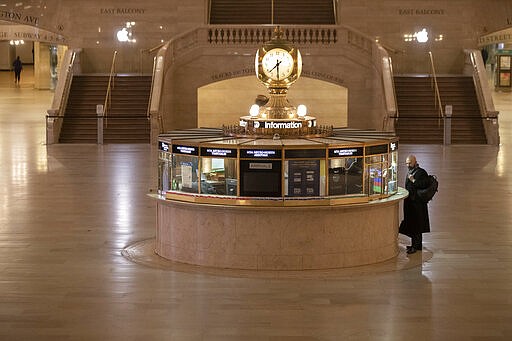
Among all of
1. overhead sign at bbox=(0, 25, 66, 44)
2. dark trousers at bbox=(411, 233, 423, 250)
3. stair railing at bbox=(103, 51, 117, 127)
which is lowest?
dark trousers at bbox=(411, 233, 423, 250)

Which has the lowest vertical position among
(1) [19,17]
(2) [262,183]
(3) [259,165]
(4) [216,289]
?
(4) [216,289]

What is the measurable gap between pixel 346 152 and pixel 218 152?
153 centimetres

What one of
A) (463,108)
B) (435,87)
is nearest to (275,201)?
(463,108)

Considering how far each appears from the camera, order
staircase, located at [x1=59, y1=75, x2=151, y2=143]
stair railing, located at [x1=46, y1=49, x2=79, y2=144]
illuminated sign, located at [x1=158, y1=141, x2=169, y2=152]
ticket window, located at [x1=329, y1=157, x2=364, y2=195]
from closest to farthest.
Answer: ticket window, located at [x1=329, y1=157, x2=364, y2=195] < illuminated sign, located at [x1=158, y1=141, x2=169, y2=152] < stair railing, located at [x1=46, y1=49, x2=79, y2=144] < staircase, located at [x1=59, y1=75, x2=151, y2=143]

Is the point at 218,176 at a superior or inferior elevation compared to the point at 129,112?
inferior

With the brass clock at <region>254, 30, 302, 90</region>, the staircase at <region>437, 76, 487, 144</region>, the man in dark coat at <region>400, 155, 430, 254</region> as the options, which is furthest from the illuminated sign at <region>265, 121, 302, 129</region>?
the staircase at <region>437, 76, 487, 144</region>

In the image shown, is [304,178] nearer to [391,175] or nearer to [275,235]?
[275,235]

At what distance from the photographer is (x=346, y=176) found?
13312mm

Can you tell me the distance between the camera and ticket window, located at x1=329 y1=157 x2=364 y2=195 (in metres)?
13.2

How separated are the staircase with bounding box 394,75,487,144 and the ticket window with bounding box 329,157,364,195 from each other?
17.4 metres

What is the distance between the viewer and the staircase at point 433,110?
102ft

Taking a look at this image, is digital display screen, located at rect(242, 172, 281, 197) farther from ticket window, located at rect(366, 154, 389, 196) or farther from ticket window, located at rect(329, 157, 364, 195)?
ticket window, located at rect(366, 154, 389, 196)

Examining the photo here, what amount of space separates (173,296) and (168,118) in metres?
21.9

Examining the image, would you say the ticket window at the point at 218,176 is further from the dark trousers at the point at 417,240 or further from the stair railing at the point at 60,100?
the stair railing at the point at 60,100
